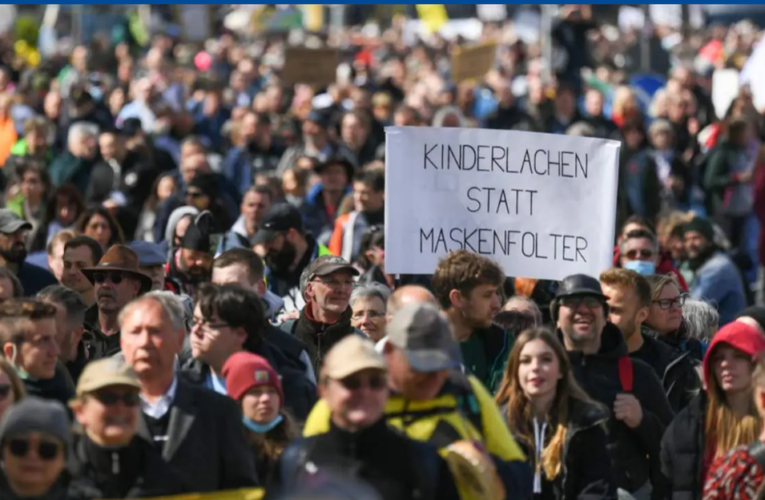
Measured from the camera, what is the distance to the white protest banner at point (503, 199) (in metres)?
9.45

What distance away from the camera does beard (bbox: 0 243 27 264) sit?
10.5m

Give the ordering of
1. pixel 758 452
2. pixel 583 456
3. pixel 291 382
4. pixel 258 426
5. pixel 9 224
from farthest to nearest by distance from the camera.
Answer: pixel 9 224 → pixel 291 382 → pixel 583 456 → pixel 258 426 → pixel 758 452

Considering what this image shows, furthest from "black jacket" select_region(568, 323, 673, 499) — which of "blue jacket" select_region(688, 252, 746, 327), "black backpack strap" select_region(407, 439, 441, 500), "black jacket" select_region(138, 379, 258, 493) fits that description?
"blue jacket" select_region(688, 252, 746, 327)

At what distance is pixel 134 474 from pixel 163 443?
254mm

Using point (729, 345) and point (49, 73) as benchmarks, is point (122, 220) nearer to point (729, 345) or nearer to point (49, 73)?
point (729, 345)

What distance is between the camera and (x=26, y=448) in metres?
5.37

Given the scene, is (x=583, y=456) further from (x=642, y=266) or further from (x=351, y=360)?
(x=642, y=266)

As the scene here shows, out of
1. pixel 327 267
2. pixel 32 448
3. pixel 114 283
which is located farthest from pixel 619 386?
pixel 32 448

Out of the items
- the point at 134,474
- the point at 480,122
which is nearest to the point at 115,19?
the point at 480,122

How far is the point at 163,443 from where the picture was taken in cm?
607

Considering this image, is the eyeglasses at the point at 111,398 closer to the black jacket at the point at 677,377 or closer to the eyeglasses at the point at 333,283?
the eyeglasses at the point at 333,283

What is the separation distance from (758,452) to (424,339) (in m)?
1.28

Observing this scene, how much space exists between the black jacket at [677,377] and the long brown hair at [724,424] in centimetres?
104

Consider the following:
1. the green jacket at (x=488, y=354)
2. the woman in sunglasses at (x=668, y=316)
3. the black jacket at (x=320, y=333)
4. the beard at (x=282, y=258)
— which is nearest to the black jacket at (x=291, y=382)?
the green jacket at (x=488, y=354)
